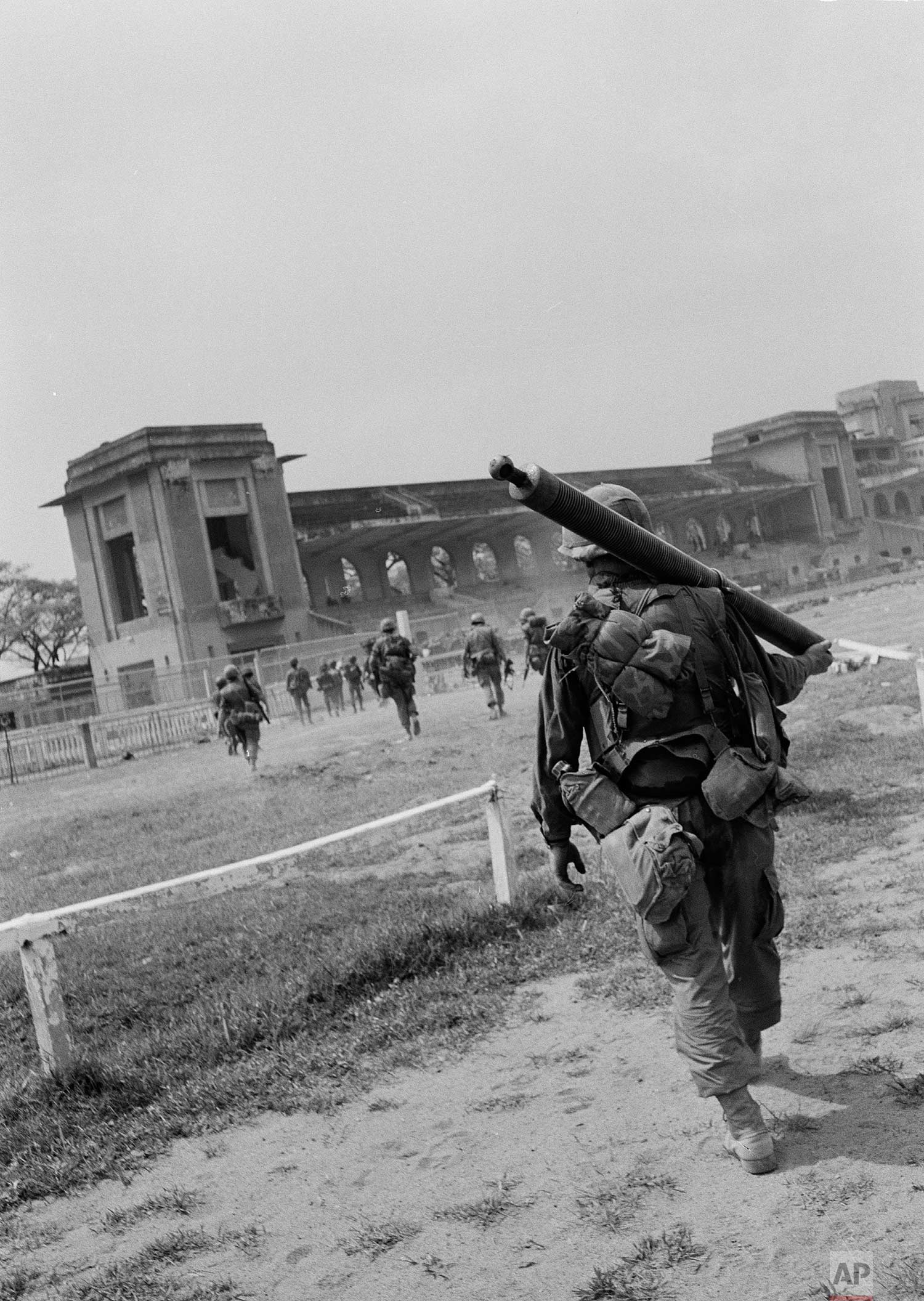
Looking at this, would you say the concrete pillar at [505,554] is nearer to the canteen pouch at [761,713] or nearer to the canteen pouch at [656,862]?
the canteen pouch at [761,713]

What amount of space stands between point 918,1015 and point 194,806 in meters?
11.4

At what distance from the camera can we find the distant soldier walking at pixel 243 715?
16828 mm

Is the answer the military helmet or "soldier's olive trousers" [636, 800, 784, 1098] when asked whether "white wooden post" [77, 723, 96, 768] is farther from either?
"soldier's olive trousers" [636, 800, 784, 1098]

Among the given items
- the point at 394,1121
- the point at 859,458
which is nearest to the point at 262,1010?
the point at 394,1121

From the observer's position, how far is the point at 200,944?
656 cm

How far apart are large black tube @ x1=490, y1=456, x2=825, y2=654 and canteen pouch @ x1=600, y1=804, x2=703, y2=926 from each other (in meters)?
0.71

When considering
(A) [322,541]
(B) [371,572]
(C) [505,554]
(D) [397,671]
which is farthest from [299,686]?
(C) [505,554]

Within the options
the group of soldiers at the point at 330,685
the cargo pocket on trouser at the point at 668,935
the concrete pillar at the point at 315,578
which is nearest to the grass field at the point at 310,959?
the cargo pocket on trouser at the point at 668,935

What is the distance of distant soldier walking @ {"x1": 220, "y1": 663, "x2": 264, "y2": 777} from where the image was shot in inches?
663

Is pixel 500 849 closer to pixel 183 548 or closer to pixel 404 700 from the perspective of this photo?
pixel 404 700

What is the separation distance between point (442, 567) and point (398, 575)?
7583 mm

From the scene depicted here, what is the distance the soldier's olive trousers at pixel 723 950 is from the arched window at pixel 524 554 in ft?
164

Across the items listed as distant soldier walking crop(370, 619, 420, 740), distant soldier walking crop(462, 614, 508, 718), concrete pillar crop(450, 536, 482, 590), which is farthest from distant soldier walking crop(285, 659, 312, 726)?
concrete pillar crop(450, 536, 482, 590)

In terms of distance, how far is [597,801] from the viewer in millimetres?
3520
